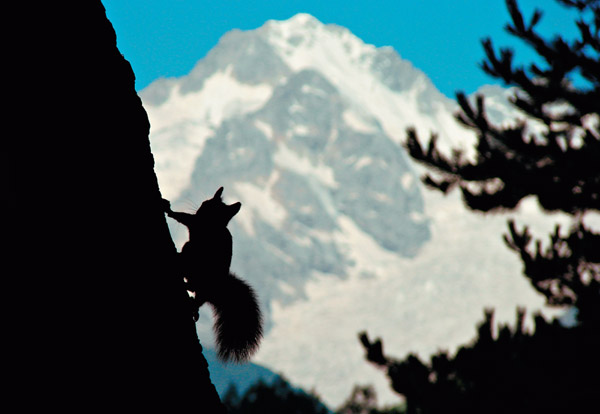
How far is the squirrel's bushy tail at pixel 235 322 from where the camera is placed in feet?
12.2

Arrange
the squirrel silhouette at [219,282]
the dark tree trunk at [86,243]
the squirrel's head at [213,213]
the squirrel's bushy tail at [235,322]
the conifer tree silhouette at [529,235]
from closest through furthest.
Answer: the dark tree trunk at [86,243]
the squirrel silhouette at [219,282]
the squirrel's head at [213,213]
the squirrel's bushy tail at [235,322]
the conifer tree silhouette at [529,235]

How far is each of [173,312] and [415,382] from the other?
11744 mm

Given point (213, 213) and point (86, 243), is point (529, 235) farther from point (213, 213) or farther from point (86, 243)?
point (86, 243)

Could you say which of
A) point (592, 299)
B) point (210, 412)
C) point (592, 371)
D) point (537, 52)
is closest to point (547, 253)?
point (592, 299)

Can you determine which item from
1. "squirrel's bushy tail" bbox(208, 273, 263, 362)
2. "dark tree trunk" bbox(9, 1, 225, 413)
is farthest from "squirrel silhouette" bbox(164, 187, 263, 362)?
"dark tree trunk" bbox(9, 1, 225, 413)

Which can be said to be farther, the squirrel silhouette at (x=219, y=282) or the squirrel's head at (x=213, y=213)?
the squirrel's head at (x=213, y=213)

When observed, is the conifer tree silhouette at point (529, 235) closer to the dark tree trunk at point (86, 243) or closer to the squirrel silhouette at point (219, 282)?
the squirrel silhouette at point (219, 282)

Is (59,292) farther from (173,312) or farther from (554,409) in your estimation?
(554,409)

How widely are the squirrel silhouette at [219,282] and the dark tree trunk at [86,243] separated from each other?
4.10 feet

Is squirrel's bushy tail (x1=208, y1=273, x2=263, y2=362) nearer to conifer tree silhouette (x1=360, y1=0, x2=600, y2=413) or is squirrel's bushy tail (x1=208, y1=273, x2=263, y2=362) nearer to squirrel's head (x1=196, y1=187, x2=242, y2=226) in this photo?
squirrel's head (x1=196, y1=187, x2=242, y2=226)

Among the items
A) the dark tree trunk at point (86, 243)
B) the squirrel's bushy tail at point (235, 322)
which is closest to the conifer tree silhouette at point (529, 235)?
the squirrel's bushy tail at point (235, 322)

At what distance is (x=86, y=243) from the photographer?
5.67 ft

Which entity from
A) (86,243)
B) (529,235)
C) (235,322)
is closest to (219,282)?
(235,322)

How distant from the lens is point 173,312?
207 cm
